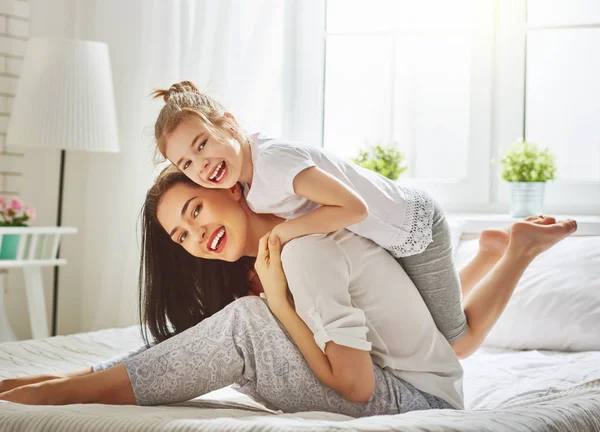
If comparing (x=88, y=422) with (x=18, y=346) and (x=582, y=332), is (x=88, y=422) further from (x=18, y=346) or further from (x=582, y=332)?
(x=582, y=332)

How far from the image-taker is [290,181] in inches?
61.7

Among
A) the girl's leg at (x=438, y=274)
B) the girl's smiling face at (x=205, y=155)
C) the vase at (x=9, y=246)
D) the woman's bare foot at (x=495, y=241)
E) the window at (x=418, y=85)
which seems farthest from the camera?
the window at (x=418, y=85)

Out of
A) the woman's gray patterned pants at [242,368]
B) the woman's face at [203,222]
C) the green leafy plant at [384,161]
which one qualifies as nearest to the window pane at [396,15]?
the green leafy plant at [384,161]

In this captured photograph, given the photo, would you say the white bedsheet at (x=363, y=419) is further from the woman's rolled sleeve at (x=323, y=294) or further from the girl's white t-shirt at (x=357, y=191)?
the girl's white t-shirt at (x=357, y=191)

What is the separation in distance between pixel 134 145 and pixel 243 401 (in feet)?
5.53

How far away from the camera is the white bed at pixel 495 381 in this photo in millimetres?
1196

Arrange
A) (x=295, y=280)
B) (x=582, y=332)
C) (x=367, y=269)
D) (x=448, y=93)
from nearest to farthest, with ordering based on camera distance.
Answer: (x=295, y=280), (x=367, y=269), (x=582, y=332), (x=448, y=93)

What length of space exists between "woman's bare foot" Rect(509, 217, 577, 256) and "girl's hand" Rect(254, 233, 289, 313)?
76 cm

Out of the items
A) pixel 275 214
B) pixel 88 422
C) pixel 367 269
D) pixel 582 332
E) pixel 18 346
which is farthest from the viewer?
pixel 582 332

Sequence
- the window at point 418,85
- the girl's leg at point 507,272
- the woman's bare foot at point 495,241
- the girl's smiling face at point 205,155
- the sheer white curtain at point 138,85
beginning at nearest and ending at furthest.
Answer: the girl's smiling face at point 205,155 → the girl's leg at point 507,272 → the woman's bare foot at point 495,241 → the sheer white curtain at point 138,85 → the window at point 418,85

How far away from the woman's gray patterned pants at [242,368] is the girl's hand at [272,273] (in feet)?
0.10

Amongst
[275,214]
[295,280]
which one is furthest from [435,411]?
[275,214]

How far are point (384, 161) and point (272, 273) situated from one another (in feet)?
5.40

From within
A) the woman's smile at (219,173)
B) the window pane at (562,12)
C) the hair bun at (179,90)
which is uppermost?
the window pane at (562,12)
